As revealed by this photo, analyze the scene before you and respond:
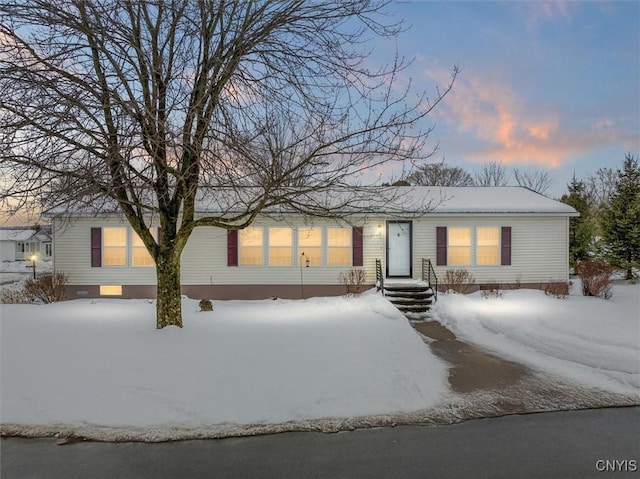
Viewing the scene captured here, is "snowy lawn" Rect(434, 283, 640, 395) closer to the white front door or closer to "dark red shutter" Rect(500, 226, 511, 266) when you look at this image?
"dark red shutter" Rect(500, 226, 511, 266)

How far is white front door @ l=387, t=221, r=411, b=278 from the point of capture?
12969 mm

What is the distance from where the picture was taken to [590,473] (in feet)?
9.98

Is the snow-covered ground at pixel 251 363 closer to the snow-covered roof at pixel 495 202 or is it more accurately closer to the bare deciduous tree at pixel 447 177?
the snow-covered roof at pixel 495 202

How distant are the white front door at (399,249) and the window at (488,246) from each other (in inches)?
99.4

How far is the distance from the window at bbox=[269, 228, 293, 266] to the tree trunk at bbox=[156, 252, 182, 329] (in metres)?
5.77

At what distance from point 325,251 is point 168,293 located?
6.67m

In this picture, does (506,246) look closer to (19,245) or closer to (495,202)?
(495,202)

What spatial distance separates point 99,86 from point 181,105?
1.30 m

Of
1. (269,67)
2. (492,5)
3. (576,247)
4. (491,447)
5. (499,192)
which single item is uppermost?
(492,5)

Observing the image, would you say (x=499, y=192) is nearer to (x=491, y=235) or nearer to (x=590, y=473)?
(x=491, y=235)

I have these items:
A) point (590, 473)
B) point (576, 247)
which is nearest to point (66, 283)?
point (590, 473)

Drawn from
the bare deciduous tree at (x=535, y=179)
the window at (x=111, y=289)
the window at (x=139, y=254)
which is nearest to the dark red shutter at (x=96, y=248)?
the window at (x=111, y=289)

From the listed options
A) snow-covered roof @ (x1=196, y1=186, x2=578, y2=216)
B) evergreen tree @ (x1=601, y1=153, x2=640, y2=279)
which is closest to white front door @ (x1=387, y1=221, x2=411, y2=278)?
snow-covered roof @ (x1=196, y1=186, x2=578, y2=216)

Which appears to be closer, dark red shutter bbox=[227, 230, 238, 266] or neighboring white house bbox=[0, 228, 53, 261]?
dark red shutter bbox=[227, 230, 238, 266]
